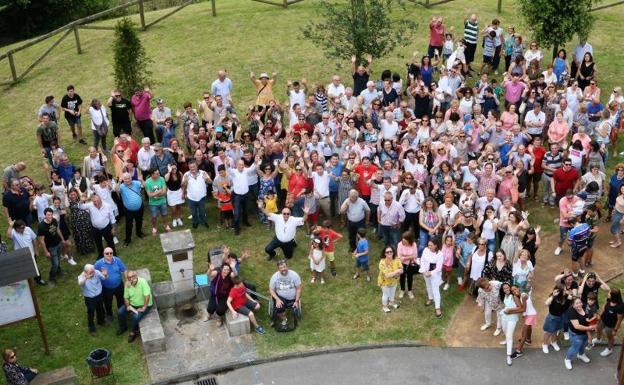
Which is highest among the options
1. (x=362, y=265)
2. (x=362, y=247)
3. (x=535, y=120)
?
(x=535, y=120)

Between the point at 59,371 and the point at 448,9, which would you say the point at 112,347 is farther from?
the point at 448,9

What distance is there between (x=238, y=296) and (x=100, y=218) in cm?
350

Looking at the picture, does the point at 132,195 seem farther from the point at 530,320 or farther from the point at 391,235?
the point at 530,320

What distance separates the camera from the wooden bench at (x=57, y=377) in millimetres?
12172

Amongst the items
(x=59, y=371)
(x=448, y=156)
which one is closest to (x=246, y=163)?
(x=448, y=156)

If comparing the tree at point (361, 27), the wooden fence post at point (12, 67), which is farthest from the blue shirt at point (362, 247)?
the wooden fence post at point (12, 67)

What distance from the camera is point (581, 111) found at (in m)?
18.2

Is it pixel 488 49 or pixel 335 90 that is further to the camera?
pixel 488 49

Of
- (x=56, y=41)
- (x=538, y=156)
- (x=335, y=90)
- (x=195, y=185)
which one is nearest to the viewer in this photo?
A: (x=195, y=185)

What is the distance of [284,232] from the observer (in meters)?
15.4

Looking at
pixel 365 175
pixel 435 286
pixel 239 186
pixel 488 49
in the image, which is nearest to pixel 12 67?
pixel 239 186

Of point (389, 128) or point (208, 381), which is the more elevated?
point (389, 128)

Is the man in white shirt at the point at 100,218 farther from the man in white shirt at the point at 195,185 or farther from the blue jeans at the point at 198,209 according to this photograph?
the blue jeans at the point at 198,209

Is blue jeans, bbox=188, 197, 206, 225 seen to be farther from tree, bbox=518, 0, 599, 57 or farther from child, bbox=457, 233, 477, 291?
tree, bbox=518, 0, 599, 57
